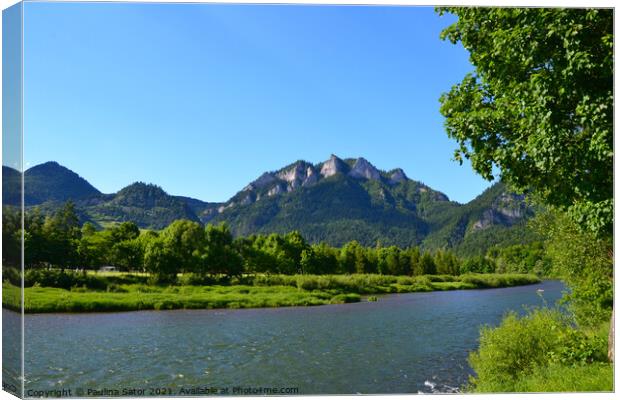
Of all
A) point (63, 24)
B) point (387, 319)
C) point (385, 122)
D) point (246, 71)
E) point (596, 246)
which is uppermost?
point (63, 24)

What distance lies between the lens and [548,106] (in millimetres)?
7375

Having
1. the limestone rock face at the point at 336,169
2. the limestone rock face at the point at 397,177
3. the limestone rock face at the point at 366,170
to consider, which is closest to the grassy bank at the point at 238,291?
the limestone rock face at the point at 336,169

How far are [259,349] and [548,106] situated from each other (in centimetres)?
1514

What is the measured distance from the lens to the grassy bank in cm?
2869

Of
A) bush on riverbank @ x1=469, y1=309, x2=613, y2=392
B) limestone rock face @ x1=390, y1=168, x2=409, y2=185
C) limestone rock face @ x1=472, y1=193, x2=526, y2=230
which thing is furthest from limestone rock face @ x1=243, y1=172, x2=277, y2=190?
bush on riverbank @ x1=469, y1=309, x2=613, y2=392

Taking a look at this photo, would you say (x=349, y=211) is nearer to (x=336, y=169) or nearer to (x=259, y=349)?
(x=336, y=169)

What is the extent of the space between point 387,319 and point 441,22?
19.4 m

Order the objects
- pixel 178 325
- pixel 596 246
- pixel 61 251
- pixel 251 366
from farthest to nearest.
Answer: pixel 61 251 → pixel 178 325 → pixel 251 366 → pixel 596 246

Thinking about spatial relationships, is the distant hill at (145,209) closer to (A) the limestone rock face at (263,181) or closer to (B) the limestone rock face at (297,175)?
(A) the limestone rock face at (263,181)

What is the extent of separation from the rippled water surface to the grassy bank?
1.92 metres

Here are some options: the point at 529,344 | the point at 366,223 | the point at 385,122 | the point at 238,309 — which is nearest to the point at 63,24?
the point at 385,122

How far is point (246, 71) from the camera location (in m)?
12.3

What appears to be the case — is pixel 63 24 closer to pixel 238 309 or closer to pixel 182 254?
pixel 238 309

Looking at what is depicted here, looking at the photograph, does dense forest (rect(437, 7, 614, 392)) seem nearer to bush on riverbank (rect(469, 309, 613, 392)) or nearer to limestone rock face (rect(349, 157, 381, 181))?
bush on riverbank (rect(469, 309, 613, 392))
